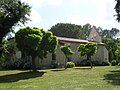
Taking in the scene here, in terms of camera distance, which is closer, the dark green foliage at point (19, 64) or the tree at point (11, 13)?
the tree at point (11, 13)

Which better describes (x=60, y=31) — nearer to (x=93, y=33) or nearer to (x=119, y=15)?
(x=93, y=33)

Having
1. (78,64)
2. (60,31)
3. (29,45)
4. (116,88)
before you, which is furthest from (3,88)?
(60,31)

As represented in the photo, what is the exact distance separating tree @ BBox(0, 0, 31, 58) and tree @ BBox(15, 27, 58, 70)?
3989 mm

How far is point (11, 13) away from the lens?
3459 cm

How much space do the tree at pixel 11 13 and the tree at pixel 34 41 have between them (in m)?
3.99

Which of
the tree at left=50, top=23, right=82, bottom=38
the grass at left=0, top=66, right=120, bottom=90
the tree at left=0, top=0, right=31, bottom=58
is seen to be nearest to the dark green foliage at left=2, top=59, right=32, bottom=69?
the tree at left=0, top=0, right=31, bottom=58

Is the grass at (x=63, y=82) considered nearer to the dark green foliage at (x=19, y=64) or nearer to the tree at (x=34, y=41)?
the tree at (x=34, y=41)

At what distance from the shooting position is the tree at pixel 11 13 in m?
33.9

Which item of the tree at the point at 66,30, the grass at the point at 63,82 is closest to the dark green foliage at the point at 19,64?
the grass at the point at 63,82

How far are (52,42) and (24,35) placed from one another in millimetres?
3651

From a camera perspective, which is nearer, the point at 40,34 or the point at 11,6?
the point at 40,34

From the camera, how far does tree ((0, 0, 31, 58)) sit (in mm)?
33938

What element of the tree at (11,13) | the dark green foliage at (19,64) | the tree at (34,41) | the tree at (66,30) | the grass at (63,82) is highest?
the tree at (66,30)

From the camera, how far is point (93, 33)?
60.8 metres
